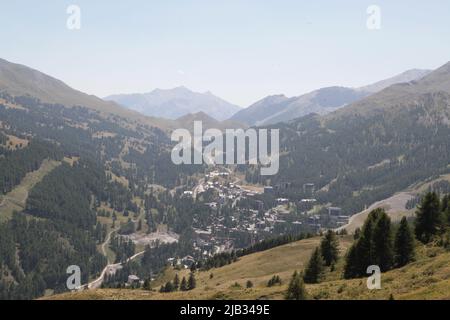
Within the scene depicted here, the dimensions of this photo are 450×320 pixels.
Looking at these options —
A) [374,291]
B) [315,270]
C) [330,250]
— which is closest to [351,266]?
[315,270]

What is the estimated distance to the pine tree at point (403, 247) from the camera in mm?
60031

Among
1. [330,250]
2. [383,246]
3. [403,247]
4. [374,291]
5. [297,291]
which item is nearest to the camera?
[297,291]

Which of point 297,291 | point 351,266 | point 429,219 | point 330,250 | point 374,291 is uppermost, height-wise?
point 429,219

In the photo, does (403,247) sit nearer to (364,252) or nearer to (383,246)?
(383,246)

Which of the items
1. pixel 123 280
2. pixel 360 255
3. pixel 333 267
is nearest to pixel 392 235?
pixel 360 255

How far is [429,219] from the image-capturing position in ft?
237

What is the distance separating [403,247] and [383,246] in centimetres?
252

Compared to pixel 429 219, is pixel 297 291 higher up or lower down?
lower down

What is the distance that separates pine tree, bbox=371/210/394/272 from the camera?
6069 centimetres

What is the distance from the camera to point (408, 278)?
48.0m

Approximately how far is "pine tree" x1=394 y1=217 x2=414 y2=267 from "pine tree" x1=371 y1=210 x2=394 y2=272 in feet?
2.41

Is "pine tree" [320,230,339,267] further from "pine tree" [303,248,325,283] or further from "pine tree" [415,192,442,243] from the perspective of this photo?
"pine tree" [415,192,442,243]

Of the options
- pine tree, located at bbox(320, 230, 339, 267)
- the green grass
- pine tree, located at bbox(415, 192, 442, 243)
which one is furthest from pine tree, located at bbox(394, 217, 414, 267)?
pine tree, located at bbox(320, 230, 339, 267)
